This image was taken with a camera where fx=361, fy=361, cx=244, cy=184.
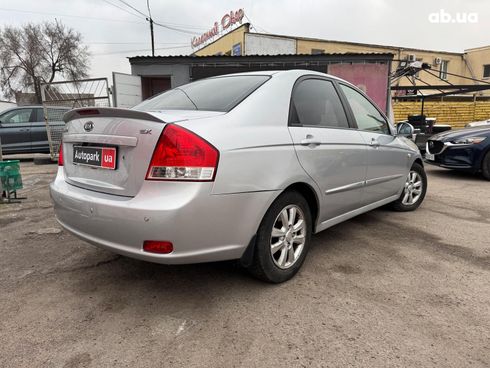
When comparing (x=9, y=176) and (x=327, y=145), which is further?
(x=9, y=176)

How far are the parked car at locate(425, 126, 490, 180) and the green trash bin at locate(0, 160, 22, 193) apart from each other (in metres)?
7.48

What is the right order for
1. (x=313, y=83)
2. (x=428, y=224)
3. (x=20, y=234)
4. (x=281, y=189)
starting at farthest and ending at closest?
(x=428, y=224) < (x=20, y=234) < (x=313, y=83) < (x=281, y=189)

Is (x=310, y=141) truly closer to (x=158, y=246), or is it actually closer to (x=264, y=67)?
(x=158, y=246)

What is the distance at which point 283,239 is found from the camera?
256cm

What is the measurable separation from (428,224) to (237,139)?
9.84ft

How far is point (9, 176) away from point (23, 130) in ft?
19.2

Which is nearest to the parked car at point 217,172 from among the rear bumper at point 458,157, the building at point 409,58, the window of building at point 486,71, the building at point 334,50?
the rear bumper at point 458,157

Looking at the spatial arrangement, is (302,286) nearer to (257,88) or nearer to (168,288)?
(168,288)

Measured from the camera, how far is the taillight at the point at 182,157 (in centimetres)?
199

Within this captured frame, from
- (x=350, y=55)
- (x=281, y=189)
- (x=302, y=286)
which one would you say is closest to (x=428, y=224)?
(x=302, y=286)

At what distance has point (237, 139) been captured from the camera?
2152 millimetres

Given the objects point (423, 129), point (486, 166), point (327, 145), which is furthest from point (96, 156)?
point (423, 129)

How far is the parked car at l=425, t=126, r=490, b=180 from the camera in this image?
6.82 meters

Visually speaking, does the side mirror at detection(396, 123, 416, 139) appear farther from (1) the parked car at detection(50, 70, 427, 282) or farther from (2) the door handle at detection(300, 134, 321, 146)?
(2) the door handle at detection(300, 134, 321, 146)
